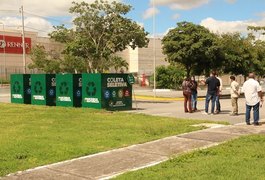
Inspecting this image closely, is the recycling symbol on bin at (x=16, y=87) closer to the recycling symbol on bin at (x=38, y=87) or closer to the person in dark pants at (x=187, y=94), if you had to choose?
the recycling symbol on bin at (x=38, y=87)

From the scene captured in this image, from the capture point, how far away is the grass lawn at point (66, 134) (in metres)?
8.29

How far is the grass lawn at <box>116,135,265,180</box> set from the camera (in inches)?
253

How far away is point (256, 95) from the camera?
41.9ft

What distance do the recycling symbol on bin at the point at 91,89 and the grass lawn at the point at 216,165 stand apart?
35.7 feet

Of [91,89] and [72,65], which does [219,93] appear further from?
[72,65]

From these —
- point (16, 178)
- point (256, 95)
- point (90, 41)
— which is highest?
point (90, 41)

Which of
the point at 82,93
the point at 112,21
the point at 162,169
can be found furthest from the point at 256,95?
the point at 112,21

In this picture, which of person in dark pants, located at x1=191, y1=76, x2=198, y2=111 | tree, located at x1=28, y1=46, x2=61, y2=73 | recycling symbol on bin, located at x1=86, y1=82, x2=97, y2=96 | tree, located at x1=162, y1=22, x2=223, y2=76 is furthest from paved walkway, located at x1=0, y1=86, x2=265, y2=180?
tree, located at x1=28, y1=46, x2=61, y2=73

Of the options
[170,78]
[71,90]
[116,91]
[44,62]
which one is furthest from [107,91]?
[44,62]

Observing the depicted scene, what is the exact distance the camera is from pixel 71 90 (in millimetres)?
20172

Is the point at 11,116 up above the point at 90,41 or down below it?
below

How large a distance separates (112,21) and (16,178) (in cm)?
1973

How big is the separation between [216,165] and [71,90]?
543 inches

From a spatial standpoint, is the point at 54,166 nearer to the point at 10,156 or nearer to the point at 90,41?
the point at 10,156
